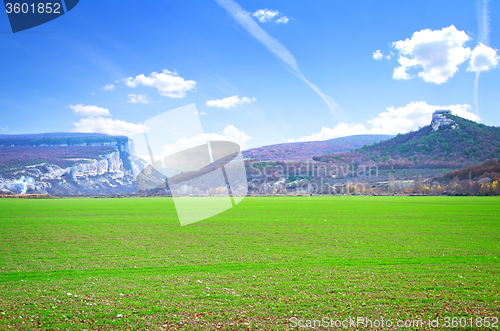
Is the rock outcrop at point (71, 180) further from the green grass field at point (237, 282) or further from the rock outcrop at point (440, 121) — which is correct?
the rock outcrop at point (440, 121)

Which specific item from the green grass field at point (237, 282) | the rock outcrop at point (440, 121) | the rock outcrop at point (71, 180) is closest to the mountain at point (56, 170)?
the rock outcrop at point (71, 180)

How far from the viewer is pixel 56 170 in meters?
165

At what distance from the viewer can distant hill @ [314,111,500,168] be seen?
14264 centimetres

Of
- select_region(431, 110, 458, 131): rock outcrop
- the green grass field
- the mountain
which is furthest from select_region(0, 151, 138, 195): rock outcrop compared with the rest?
select_region(431, 110, 458, 131): rock outcrop

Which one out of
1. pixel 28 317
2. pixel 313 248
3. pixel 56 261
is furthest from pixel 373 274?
pixel 56 261

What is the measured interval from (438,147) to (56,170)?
208616mm

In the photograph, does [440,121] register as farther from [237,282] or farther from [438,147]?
[237,282]

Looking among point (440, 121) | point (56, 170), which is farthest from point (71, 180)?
point (440, 121)

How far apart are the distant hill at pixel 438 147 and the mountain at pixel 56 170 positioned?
134 meters

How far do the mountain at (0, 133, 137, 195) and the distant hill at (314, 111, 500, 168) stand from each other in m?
134

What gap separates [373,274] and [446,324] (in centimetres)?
374

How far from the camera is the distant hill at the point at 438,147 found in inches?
5616

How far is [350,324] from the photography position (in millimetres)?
6746

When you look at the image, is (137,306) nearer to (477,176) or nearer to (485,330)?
(485,330)
